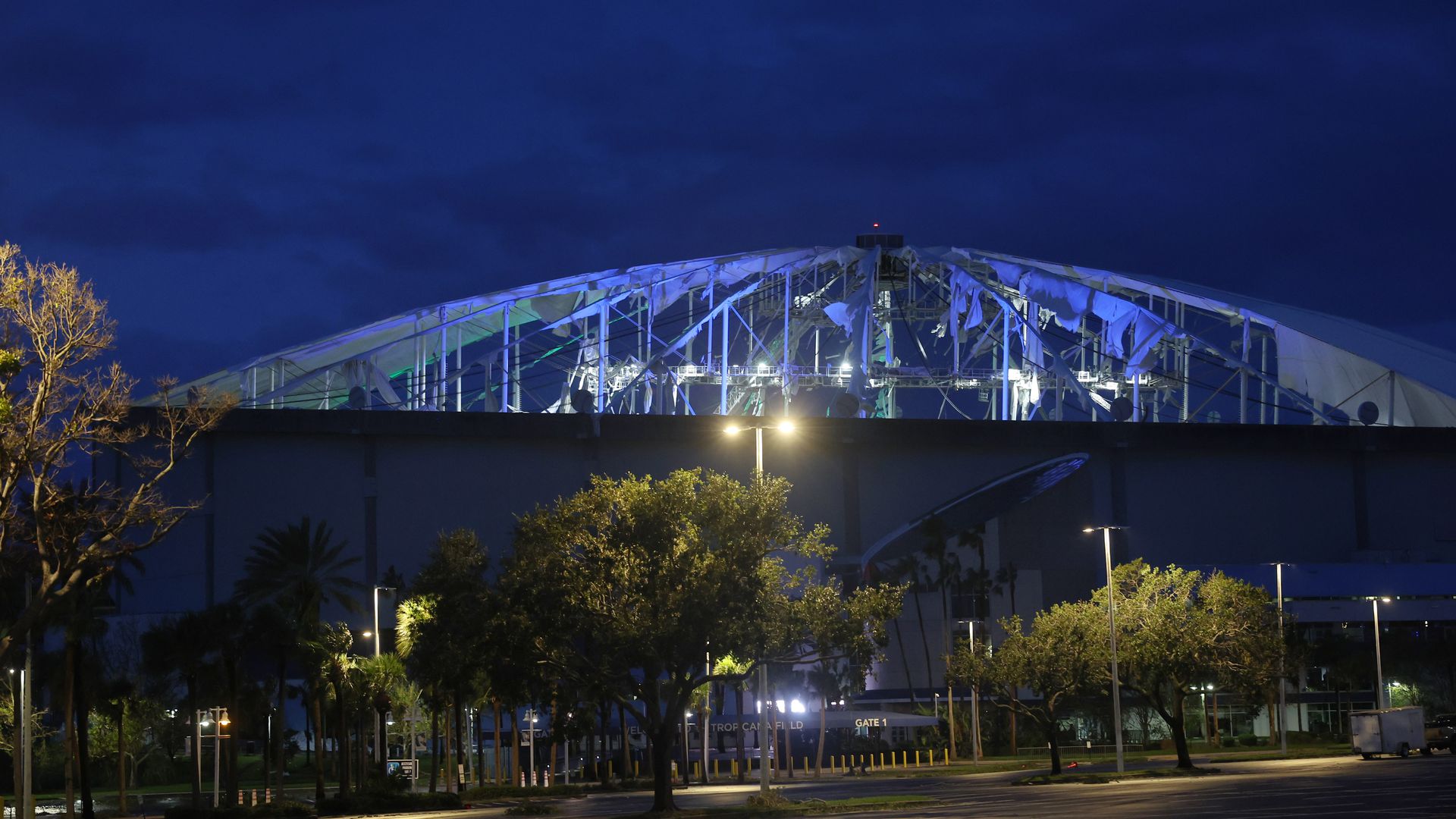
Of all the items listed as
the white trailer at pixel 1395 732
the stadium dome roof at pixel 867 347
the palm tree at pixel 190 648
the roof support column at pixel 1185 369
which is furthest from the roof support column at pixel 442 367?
the white trailer at pixel 1395 732

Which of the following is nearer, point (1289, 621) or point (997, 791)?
point (997, 791)

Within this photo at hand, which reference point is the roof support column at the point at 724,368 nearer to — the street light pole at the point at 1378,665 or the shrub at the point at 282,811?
the street light pole at the point at 1378,665

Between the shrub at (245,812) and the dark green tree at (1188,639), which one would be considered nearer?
the shrub at (245,812)

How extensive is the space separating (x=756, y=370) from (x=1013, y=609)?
25.3 meters

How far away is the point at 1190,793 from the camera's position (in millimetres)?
43406

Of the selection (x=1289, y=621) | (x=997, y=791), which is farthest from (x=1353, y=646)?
(x=997, y=791)

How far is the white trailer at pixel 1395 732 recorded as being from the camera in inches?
2544

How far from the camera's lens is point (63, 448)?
34.4 meters

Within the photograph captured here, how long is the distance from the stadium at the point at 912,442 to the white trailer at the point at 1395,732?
4170 centimetres

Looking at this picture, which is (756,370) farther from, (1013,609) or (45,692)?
(45,692)

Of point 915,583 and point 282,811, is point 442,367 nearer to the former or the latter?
point 915,583

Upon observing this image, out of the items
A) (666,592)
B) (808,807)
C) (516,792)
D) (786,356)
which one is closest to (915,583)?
(786,356)

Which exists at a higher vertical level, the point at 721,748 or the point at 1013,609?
the point at 1013,609

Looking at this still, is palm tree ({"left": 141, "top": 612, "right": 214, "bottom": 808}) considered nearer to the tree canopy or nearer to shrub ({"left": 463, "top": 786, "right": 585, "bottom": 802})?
shrub ({"left": 463, "top": 786, "right": 585, "bottom": 802})
